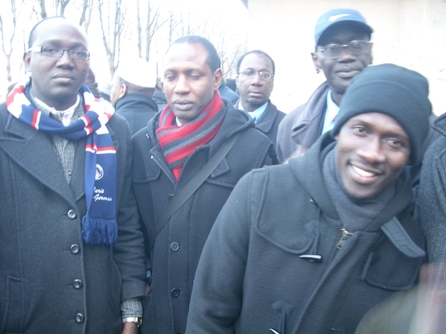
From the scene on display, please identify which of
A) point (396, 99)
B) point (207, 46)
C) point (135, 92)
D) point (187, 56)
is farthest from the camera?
point (135, 92)

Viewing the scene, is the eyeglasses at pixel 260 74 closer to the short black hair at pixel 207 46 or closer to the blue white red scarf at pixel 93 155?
the short black hair at pixel 207 46

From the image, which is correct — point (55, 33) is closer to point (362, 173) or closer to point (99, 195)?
point (99, 195)

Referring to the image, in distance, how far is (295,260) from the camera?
183cm

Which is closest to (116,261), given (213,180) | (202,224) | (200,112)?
(202,224)

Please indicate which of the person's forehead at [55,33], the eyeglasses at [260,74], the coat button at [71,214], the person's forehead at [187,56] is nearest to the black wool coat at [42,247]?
the coat button at [71,214]

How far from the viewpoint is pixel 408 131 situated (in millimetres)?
1749

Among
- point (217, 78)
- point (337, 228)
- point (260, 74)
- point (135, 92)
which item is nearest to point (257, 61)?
point (260, 74)

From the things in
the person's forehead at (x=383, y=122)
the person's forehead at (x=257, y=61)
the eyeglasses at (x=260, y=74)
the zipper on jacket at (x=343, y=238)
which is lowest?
the zipper on jacket at (x=343, y=238)

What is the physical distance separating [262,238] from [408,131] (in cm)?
72

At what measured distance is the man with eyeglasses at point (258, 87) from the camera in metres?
4.55

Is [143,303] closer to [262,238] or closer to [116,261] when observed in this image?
[116,261]

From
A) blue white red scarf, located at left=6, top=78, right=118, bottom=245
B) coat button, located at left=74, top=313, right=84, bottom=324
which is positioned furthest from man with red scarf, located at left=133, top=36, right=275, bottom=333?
coat button, located at left=74, top=313, right=84, bottom=324

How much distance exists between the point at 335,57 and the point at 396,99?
108 cm

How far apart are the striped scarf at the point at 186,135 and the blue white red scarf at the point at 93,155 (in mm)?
332
